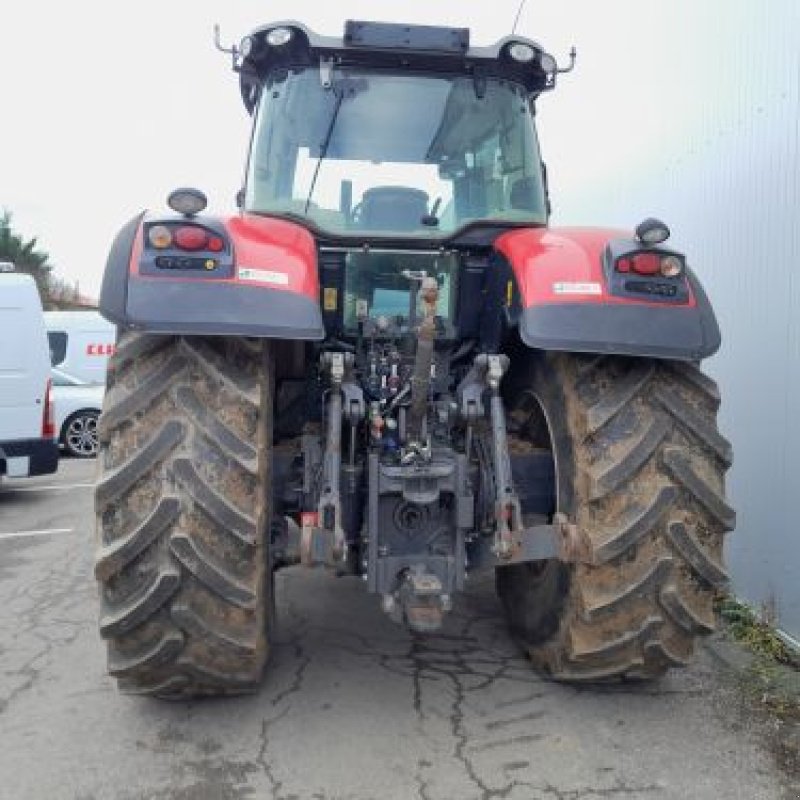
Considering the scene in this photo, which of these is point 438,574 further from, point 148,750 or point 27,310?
point 27,310

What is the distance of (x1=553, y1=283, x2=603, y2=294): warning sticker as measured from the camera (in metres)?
3.37

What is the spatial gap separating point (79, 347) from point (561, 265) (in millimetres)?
12036

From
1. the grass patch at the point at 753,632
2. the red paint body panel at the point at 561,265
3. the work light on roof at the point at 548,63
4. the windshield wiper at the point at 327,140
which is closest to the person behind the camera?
the red paint body panel at the point at 561,265

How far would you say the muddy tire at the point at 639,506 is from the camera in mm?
3344

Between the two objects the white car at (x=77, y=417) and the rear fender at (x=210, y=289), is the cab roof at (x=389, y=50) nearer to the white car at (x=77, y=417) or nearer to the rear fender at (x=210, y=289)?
the rear fender at (x=210, y=289)

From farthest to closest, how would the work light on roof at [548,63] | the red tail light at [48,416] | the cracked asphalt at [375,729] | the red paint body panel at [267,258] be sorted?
the red tail light at [48,416] < the work light on roof at [548,63] < the red paint body panel at [267,258] < the cracked asphalt at [375,729]

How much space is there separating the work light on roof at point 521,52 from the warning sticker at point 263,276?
1.74 metres

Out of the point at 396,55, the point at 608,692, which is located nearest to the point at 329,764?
the point at 608,692

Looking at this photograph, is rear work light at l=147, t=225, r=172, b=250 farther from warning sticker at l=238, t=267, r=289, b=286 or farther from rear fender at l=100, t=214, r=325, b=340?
warning sticker at l=238, t=267, r=289, b=286

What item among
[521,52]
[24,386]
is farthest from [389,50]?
[24,386]

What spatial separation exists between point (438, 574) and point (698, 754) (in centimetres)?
114

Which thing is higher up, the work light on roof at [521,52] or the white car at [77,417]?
the work light on roof at [521,52]

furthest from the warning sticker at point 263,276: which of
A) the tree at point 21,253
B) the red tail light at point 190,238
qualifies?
the tree at point 21,253

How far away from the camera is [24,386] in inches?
360
